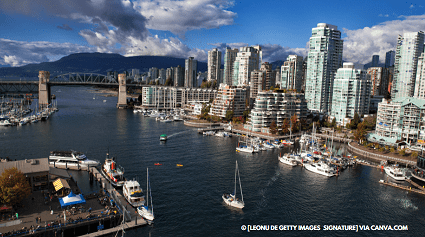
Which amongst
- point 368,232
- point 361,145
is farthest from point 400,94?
point 368,232

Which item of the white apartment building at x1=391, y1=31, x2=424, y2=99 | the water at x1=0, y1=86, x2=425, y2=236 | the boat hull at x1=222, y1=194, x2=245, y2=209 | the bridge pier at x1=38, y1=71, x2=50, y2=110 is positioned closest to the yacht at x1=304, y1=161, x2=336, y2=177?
the water at x1=0, y1=86, x2=425, y2=236

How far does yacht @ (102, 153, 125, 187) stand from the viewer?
87.0ft

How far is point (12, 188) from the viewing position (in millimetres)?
18922

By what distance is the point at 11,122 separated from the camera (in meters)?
57.5

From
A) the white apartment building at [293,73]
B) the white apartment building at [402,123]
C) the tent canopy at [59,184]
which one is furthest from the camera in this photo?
the white apartment building at [293,73]

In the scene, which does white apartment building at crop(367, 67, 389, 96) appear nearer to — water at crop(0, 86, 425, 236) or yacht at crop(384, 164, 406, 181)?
yacht at crop(384, 164, 406, 181)

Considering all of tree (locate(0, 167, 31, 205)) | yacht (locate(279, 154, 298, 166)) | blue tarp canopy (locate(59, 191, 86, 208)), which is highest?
tree (locate(0, 167, 31, 205))

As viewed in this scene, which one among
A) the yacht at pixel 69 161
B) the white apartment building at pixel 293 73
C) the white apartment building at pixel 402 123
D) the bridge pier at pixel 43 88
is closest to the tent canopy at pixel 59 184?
the yacht at pixel 69 161

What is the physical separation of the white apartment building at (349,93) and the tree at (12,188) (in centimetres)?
5437

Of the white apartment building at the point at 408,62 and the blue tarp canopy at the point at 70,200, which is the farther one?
the white apartment building at the point at 408,62

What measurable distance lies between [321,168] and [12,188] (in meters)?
27.9

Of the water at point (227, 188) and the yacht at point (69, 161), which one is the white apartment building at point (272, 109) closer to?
the water at point (227, 188)

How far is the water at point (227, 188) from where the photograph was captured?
20891 millimetres

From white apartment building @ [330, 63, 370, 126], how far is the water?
83.3ft
